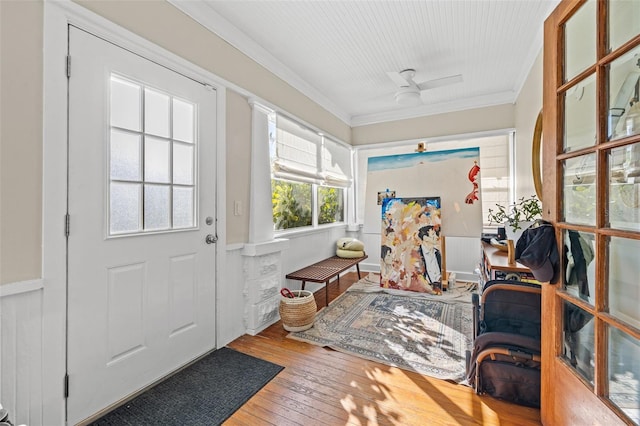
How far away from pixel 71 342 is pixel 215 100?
6.12ft

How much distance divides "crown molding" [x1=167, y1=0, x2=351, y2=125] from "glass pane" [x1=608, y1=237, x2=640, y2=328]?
9.11 feet

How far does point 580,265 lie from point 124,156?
8.03 ft

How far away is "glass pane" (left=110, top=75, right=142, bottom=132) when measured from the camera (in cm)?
173

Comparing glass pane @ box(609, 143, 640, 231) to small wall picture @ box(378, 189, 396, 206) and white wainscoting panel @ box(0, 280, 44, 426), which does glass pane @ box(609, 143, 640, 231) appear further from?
small wall picture @ box(378, 189, 396, 206)

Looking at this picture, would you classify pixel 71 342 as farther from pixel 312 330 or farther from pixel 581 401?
pixel 581 401

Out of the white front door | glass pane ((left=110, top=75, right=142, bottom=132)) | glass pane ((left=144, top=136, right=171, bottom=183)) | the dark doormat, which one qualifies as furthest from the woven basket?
glass pane ((left=110, top=75, right=142, bottom=132))

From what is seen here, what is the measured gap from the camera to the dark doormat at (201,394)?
1.62m

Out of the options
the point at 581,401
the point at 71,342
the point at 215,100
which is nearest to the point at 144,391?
the point at 71,342

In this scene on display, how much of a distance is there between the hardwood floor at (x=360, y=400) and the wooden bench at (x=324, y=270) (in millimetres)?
1004

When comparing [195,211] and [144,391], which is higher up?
[195,211]

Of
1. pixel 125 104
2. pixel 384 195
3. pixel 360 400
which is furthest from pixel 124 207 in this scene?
pixel 384 195

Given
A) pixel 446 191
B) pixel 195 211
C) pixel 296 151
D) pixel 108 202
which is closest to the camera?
pixel 108 202

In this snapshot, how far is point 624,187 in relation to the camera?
1.00 meters

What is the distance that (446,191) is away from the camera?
13.0ft
